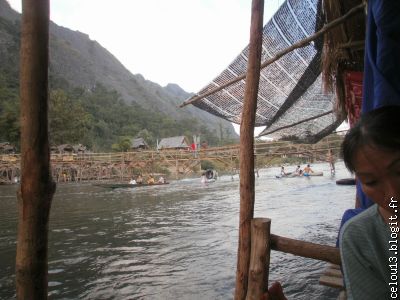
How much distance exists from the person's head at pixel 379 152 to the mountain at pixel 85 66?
7590 centimetres

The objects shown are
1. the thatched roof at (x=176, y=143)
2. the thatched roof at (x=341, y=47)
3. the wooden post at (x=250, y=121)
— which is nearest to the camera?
the wooden post at (x=250, y=121)

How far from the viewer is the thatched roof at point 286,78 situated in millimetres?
4156

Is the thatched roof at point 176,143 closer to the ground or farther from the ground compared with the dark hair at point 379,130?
farther from the ground

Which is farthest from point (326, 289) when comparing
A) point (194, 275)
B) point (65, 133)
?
point (65, 133)

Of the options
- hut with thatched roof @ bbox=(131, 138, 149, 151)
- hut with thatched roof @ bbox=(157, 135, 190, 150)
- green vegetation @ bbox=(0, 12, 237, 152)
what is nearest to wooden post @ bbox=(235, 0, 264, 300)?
green vegetation @ bbox=(0, 12, 237, 152)

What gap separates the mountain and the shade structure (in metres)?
71.9

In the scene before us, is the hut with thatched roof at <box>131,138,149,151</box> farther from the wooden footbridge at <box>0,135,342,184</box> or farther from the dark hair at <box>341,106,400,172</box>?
the dark hair at <box>341,106,400,172</box>

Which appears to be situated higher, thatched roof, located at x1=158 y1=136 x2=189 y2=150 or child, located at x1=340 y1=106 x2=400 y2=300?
thatched roof, located at x1=158 y1=136 x2=189 y2=150

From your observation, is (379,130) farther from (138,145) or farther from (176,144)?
(176,144)

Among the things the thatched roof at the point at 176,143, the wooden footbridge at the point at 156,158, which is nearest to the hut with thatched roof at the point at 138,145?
the thatched roof at the point at 176,143

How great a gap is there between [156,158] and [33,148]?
A: 94.9ft

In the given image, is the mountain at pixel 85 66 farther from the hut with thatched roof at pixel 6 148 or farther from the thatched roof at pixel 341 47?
the thatched roof at pixel 341 47

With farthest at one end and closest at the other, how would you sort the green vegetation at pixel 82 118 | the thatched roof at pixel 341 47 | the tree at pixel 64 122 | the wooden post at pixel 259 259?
the tree at pixel 64 122 < the green vegetation at pixel 82 118 < the thatched roof at pixel 341 47 < the wooden post at pixel 259 259

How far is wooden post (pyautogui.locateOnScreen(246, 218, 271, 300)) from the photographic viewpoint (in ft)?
7.31
